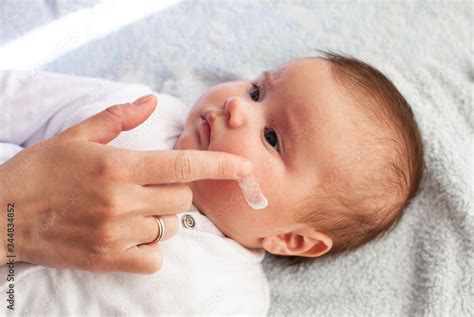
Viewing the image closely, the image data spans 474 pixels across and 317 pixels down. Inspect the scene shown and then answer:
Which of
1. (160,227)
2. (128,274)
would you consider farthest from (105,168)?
(128,274)

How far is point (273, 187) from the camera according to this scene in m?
1.28

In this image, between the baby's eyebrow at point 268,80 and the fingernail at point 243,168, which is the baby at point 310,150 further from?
the fingernail at point 243,168

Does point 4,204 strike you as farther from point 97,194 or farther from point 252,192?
point 252,192

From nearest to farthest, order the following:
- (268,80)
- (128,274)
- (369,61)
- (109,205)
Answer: (109,205), (128,274), (268,80), (369,61)

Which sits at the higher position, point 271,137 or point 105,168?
point 105,168

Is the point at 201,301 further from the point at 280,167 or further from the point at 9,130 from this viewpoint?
the point at 9,130

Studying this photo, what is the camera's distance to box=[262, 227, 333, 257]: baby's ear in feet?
4.45

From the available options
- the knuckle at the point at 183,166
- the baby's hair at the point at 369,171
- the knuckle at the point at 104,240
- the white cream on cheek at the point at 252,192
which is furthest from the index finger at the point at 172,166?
the baby's hair at the point at 369,171

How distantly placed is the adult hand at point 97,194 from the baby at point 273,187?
172 millimetres

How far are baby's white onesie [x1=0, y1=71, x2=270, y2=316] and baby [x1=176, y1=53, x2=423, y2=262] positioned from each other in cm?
7

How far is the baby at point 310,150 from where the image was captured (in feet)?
4.19

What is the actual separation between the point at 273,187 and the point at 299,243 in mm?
191

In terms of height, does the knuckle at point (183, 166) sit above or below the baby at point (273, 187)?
above

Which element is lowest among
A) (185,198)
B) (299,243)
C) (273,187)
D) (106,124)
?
(299,243)
